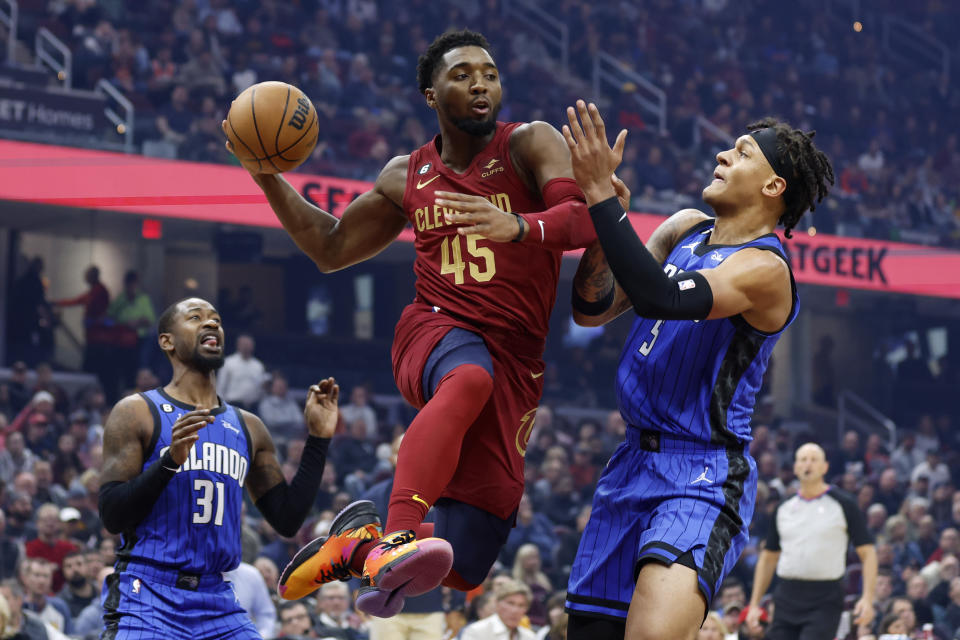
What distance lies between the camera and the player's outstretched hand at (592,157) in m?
4.03

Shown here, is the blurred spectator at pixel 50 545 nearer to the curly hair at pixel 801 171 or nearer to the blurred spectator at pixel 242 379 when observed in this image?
the blurred spectator at pixel 242 379

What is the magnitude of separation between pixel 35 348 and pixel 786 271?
13.3 meters

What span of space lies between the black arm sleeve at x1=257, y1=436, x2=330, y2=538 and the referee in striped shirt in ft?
14.7

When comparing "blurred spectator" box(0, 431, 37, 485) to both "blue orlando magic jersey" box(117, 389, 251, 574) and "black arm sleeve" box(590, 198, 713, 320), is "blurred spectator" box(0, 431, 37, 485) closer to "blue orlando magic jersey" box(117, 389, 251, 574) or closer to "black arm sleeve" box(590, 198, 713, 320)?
"blue orlando magic jersey" box(117, 389, 251, 574)

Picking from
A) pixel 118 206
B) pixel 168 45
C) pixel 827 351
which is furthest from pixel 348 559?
pixel 827 351

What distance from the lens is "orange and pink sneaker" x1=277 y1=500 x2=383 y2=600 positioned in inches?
174

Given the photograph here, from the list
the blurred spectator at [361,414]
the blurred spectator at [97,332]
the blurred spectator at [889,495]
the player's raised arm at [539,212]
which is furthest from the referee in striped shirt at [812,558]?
the blurred spectator at [97,332]

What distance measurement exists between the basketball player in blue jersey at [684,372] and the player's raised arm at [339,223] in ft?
2.70

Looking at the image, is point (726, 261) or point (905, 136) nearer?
point (726, 261)

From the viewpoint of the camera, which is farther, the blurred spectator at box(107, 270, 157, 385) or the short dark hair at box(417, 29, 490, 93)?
the blurred spectator at box(107, 270, 157, 385)

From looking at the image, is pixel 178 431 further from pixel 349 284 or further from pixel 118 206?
pixel 349 284

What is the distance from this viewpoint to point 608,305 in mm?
4598

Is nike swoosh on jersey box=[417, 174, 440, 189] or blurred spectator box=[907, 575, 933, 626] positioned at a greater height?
nike swoosh on jersey box=[417, 174, 440, 189]

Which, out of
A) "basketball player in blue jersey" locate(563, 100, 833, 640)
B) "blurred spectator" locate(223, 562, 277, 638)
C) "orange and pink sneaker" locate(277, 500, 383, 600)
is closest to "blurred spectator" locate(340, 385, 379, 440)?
"blurred spectator" locate(223, 562, 277, 638)
